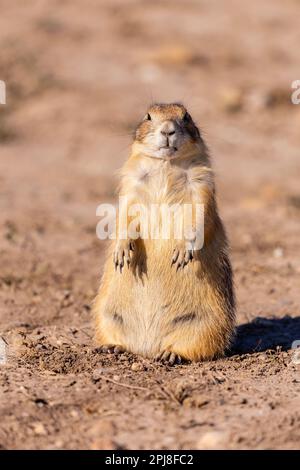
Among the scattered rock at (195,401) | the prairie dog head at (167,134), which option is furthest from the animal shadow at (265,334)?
the prairie dog head at (167,134)

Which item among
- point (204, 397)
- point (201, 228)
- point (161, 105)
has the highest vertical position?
point (161, 105)

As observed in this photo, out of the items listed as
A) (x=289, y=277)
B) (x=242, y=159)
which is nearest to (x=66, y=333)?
(x=289, y=277)

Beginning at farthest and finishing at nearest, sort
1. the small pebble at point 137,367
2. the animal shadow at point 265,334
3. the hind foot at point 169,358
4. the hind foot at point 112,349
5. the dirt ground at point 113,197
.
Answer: the animal shadow at point 265,334 < the hind foot at point 112,349 < the hind foot at point 169,358 < the small pebble at point 137,367 < the dirt ground at point 113,197

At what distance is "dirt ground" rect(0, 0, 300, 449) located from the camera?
498 cm

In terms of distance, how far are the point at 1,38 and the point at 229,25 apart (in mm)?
4881

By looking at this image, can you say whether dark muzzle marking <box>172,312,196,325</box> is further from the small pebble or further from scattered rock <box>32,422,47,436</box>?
scattered rock <box>32,422,47,436</box>

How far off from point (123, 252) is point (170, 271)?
328 mm

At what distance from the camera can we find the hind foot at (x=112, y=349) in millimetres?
6160

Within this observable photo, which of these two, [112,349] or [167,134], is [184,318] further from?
[167,134]

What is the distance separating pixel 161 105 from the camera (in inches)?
257

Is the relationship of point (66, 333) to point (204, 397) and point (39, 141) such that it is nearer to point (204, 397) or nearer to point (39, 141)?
point (204, 397)

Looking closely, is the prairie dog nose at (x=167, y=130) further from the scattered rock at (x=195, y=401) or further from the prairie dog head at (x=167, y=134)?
the scattered rock at (x=195, y=401)

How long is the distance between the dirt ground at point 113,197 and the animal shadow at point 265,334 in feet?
0.07

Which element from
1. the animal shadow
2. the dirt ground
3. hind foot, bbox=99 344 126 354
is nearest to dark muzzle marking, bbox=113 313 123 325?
hind foot, bbox=99 344 126 354
